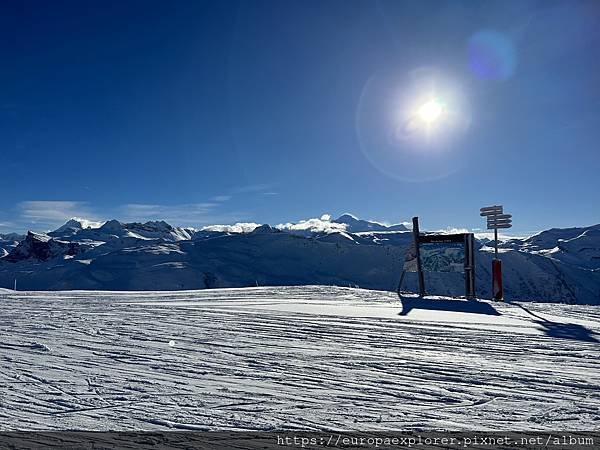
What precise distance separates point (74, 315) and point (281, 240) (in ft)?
375

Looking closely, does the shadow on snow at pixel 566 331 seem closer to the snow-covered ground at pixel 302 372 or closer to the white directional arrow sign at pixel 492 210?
the snow-covered ground at pixel 302 372

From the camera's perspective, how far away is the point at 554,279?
110 metres

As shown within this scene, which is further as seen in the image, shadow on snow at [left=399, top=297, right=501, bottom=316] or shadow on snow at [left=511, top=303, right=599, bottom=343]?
shadow on snow at [left=399, top=297, right=501, bottom=316]

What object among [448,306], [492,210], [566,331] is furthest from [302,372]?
[492,210]

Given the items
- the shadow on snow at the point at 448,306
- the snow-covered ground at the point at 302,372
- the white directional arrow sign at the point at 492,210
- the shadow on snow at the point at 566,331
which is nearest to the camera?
the snow-covered ground at the point at 302,372

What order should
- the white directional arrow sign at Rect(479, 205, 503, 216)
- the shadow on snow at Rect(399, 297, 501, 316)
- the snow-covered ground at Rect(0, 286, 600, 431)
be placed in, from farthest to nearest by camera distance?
the white directional arrow sign at Rect(479, 205, 503, 216)
the shadow on snow at Rect(399, 297, 501, 316)
the snow-covered ground at Rect(0, 286, 600, 431)

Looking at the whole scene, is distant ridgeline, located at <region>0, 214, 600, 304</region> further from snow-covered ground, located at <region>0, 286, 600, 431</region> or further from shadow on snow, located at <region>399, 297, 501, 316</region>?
snow-covered ground, located at <region>0, 286, 600, 431</region>

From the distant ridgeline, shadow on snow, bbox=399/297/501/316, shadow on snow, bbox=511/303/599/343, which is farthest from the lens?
the distant ridgeline

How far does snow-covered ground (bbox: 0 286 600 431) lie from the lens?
13.4ft

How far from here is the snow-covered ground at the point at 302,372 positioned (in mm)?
4094

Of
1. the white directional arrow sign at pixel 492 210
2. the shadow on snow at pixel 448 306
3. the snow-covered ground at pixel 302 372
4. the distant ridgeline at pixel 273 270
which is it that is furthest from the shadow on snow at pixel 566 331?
the distant ridgeline at pixel 273 270

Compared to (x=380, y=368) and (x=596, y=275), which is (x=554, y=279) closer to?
(x=596, y=275)

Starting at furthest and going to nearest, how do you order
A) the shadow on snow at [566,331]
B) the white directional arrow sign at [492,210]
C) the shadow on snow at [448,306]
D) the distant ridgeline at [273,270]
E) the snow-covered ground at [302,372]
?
the distant ridgeline at [273,270] < the white directional arrow sign at [492,210] < the shadow on snow at [448,306] < the shadow on snow at [566,331] < the snow-covered ground at [302,372]

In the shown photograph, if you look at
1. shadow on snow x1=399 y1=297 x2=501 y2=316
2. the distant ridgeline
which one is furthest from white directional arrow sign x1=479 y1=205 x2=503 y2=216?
the distant ridgeline
